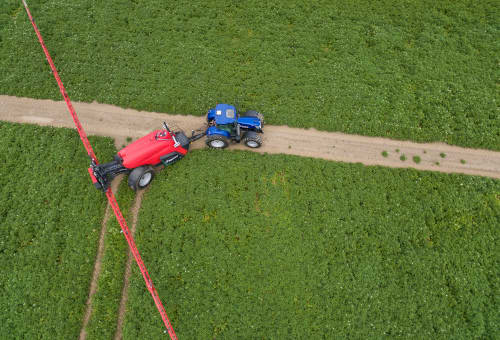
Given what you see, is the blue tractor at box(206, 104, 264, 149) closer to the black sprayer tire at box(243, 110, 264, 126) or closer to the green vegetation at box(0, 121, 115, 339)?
the black sprayer tire at box(243, 110, 264, 126)

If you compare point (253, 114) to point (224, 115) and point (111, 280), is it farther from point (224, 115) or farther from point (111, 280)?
point (111, 280)

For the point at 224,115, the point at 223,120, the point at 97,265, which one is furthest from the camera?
the point at 224,115

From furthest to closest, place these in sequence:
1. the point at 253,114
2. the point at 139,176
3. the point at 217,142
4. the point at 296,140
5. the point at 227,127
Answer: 1. the point at 296,140
2. the point at 253,114
3. the point at 217,142
4. the point at 227,127
5. the point at 139,176

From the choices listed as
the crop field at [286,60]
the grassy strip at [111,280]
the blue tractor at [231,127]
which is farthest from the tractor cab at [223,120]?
the grassy strip at [111,280]

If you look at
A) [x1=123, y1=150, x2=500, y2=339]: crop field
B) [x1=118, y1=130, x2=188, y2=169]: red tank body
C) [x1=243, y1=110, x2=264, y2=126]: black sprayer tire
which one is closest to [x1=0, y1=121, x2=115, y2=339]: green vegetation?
[x1=118, y1=130, x2=188, y2=169]: red tank body

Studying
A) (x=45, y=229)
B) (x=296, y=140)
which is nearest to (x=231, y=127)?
(x=296, y=140)

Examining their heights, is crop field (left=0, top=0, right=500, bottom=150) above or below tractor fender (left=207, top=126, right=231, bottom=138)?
above

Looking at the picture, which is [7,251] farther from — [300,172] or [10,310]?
[300,172]

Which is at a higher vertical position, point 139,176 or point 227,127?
point 227,127

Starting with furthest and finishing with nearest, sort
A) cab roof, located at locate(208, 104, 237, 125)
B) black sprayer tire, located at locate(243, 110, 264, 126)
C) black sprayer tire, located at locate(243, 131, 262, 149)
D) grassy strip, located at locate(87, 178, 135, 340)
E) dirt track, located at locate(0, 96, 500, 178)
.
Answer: dirt track, located at locate(0, 96, 500, 178)
black sprayer tire, located at locate(243, 110, 264, 126)
black sprayer tire, located at locate(243, 131, 262, 149)
cab roof, located at locate(208, 104, 237, 125)
grassy strip, located at locate(87, 178, 135, 340)
